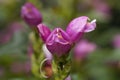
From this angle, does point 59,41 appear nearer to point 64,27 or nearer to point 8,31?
point 64,27

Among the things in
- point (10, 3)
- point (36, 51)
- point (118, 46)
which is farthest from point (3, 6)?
point (36, 51)

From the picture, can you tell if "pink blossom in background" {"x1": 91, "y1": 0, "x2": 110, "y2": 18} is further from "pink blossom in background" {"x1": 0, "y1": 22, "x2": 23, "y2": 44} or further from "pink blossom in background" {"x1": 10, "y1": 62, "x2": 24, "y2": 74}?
"pink blossom in background" {"x1": 10, "y1": 62, "x2": 24, "y2": 74}

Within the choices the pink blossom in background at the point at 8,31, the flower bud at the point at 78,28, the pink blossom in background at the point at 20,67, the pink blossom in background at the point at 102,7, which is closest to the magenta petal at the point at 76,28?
the flower bud at the point at 78,28

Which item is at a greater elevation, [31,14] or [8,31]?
[31,14]

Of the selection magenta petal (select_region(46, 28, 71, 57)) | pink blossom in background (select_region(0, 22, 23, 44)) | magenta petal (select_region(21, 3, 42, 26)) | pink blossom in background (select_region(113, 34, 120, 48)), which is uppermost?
magenta petal (select_region(46, 28, 71, 57))

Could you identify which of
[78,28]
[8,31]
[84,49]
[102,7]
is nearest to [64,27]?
[84,49]

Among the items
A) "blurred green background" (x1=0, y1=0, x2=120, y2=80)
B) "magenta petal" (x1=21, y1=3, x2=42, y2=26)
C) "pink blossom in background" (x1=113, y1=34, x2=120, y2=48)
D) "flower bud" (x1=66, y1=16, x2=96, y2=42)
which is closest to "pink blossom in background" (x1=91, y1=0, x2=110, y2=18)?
"blurred green background" (x1=0, y1=0, x2=120, y2=80)

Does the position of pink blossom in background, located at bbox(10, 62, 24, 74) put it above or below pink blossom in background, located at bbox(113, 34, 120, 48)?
above
